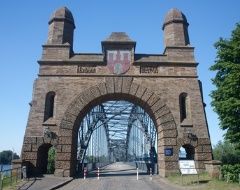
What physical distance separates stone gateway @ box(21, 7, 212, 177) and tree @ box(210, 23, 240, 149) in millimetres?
1908

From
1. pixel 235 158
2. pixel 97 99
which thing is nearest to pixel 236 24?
pixel 235 158

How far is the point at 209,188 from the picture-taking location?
10.5 metres

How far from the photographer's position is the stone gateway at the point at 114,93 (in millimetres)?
15453

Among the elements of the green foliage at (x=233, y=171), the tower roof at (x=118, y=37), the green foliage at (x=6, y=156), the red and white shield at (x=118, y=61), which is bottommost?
the green foliage at (x=233, y=171)

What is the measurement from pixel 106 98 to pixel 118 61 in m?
2.76

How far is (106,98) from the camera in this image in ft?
57.0

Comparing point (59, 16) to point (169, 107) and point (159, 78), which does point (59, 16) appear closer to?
point (159, 78)

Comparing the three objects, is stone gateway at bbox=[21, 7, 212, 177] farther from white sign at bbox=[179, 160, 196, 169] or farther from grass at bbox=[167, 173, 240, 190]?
white sign at bbox=[179, 160, 196, 169]

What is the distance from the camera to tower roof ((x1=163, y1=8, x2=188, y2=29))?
18312 millimetres

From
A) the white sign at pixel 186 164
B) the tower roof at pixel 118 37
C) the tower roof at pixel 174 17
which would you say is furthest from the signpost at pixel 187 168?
the tower roof at pixel 174 17

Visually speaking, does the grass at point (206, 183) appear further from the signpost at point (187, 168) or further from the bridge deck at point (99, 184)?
the bridge deck at point (99, 184)

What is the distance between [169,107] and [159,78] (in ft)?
7.06

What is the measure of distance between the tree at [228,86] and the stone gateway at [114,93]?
6.26 feet

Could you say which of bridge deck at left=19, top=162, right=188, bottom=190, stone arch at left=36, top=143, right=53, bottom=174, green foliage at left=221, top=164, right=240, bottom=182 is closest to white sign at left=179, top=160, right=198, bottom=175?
bridge deck at left=19, top=162, right=188, bottom=190
